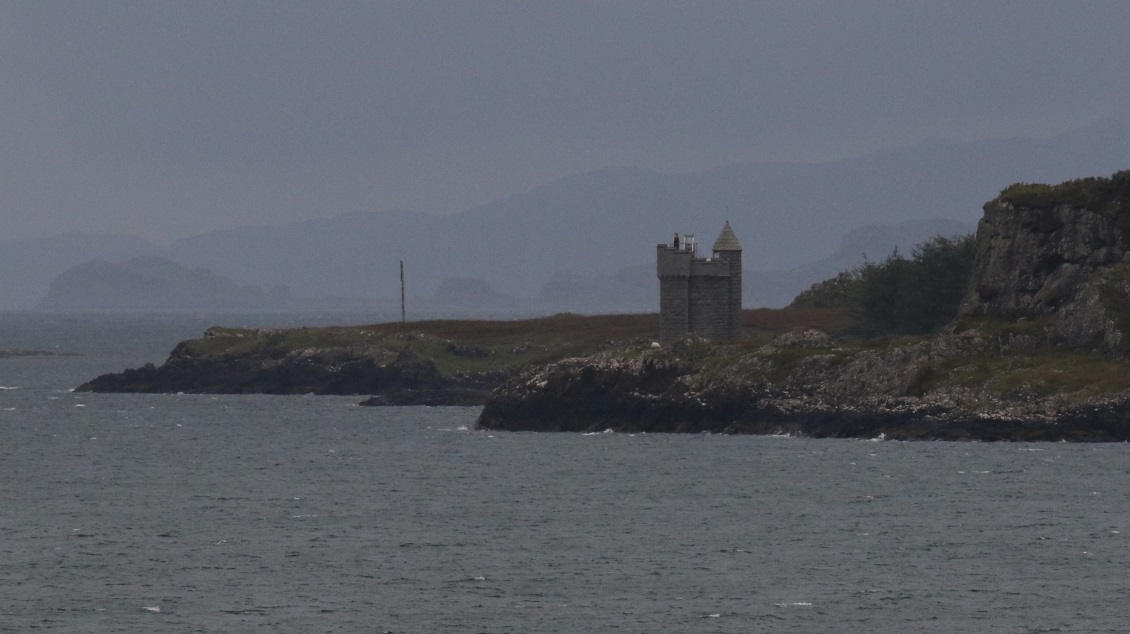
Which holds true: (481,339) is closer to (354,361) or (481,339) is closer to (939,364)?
(354,361)

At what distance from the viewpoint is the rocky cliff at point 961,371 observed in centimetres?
7912

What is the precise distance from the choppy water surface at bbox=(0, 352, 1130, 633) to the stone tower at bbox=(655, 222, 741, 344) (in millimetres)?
15921

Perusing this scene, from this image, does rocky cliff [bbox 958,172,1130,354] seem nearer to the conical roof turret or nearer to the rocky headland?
the conical roof turret

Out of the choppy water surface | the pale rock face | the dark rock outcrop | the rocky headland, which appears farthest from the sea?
the rocky headland

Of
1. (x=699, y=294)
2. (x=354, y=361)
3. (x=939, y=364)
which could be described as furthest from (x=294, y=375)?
(x=939, y=364)

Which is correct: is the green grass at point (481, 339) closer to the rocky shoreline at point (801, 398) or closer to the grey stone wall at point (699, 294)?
the grey stone wall at point (699, 294)

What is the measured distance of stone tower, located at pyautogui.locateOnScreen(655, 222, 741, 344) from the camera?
10100 cm

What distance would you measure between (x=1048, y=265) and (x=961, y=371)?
12157mm

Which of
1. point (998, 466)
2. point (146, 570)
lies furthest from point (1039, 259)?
point (146, 570)

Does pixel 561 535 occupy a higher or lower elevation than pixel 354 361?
lower

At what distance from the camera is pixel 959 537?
174 feet

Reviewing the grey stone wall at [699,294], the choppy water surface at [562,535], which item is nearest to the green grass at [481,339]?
the grey stone wall at [699,294]

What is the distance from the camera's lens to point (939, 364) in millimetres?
84000

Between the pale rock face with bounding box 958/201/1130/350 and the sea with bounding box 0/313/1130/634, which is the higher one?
the pale rock face with bounding box 958/201/1130/350
